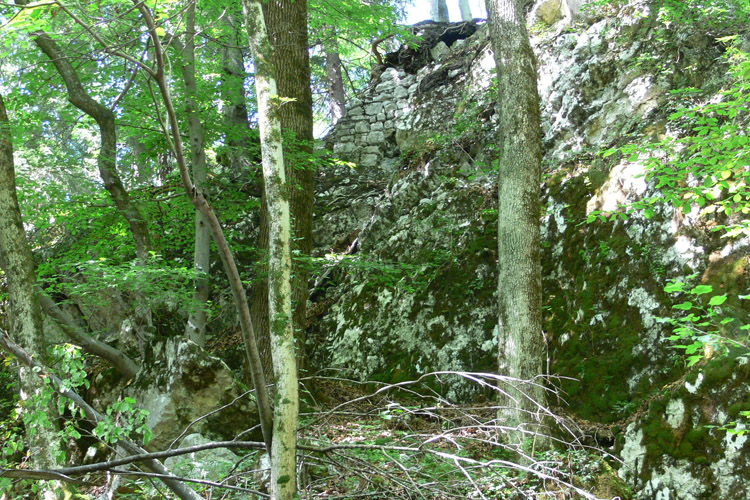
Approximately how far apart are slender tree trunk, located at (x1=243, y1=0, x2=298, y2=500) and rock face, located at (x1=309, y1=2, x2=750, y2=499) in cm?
211

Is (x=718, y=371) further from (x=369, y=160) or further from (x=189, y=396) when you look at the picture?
(x=369, y=160)

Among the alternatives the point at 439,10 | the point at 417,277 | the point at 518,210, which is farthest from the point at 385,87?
the point at 439,10

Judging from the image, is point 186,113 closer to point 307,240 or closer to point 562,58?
point 307,240

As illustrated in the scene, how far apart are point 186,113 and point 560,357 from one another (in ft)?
18.5

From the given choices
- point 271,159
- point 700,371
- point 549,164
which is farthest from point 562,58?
point 271,159

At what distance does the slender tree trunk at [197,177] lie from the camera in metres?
6.56

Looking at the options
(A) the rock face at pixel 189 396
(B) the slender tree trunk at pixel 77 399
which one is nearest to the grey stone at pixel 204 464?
(A) the rock face at pixel 189 396

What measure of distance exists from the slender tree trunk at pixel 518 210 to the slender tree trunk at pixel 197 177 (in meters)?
3.66

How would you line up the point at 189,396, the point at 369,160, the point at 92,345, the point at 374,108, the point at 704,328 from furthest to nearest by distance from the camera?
1. the point at 374,108
2. the point at 369,160
3. the point at 92,345
4. the point at 189,396
5. the point at 704,328

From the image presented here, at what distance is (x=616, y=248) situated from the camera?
519 centimetres

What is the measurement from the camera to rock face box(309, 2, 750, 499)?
3.83 meters

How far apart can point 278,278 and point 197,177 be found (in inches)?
216

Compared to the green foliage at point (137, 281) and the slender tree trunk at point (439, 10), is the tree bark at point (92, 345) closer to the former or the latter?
the green foliage at point (137, 281)

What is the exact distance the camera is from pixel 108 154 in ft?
21.7
